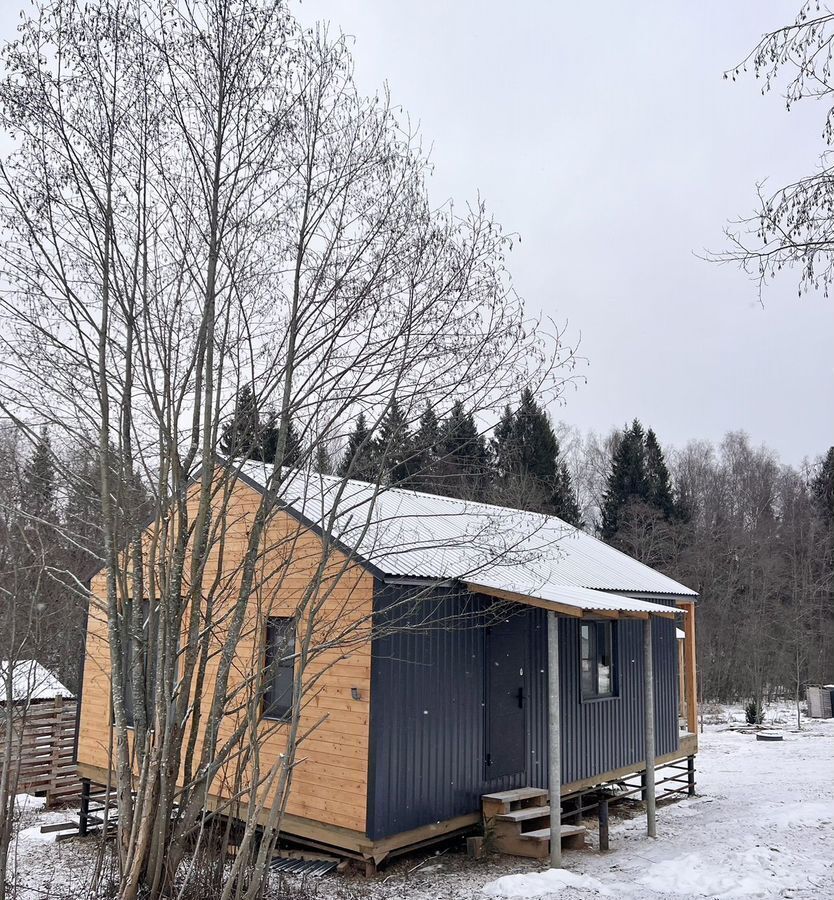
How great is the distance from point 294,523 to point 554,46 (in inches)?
221

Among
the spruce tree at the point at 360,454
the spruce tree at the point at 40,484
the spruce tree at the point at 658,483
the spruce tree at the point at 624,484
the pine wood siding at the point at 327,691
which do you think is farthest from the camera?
the spruce tree at the point at 624,484

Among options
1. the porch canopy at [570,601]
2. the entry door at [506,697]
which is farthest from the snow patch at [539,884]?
the porch canopy at [570,601]

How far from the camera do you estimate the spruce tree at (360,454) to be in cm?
641

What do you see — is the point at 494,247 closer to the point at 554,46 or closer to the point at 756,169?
the point at 554,46

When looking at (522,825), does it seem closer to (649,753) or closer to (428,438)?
(649,753)

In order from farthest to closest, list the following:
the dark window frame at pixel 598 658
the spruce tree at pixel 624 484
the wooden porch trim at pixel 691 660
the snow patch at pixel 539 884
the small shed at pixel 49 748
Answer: the spruce tree at pixel 624 484, the wooden porch trim at pixel 691 660, the small shed at pixel 49 748, the dark window frame at pixel 598 658, the snow patch at pixel 539 884

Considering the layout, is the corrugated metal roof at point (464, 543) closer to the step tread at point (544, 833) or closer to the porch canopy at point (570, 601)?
the porch canopy at point (570, 601)

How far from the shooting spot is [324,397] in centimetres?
671

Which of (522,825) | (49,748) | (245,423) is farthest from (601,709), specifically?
(49,748)

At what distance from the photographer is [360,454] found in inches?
262

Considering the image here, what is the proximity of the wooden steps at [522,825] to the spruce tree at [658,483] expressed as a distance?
25397 mm

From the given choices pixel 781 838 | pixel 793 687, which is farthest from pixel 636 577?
pixel 793 687

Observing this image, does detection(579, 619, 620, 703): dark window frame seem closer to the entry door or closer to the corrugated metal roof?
the corrugated metal roof

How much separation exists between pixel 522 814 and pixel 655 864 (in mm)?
1428
